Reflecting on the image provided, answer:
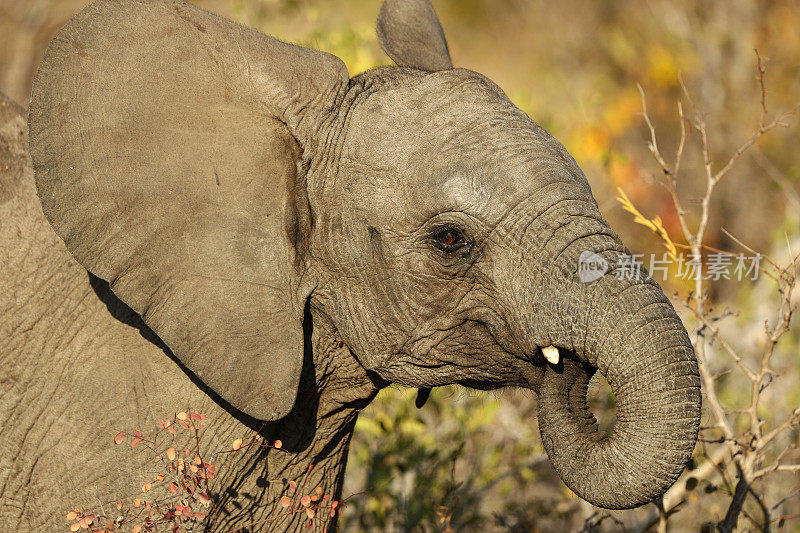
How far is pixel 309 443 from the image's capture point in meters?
3.55

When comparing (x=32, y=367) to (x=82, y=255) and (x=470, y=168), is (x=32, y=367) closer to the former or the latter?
(x=82, y=255)

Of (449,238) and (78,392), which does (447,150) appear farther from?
(78,392)

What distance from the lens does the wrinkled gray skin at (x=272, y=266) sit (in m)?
2.90

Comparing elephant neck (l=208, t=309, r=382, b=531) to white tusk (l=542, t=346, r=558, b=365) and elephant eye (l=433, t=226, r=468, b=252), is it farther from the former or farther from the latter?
white tusk (l=542, t=346, r=558, b=365)

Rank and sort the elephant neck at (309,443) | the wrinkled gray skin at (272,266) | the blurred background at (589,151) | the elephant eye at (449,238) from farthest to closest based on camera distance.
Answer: the blurred background at (589,151) → the elephant neck at (309,443) → the elephant eye at (449,238) → the wrinkled gray skin at (272,266)

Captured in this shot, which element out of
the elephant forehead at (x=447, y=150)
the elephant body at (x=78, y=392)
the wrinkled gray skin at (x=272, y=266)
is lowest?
the elephant body at (x=78, y=392)

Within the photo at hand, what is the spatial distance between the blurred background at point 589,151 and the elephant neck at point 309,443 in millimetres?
653

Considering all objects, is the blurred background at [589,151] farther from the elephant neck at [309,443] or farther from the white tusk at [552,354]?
the elephant neck at [309,443]

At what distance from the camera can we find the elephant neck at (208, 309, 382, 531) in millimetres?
3357

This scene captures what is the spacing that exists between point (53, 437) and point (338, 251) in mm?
1158

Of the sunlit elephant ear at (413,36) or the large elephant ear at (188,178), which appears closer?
the large elephant ear at (188,178)

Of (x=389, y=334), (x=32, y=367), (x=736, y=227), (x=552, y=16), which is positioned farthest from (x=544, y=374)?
(x=552, y=16)

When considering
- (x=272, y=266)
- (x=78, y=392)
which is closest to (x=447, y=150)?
(x=272, y=266)

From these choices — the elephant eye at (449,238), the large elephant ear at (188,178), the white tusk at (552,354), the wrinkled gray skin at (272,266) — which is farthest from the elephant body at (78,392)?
the white tusk at (552,354)
